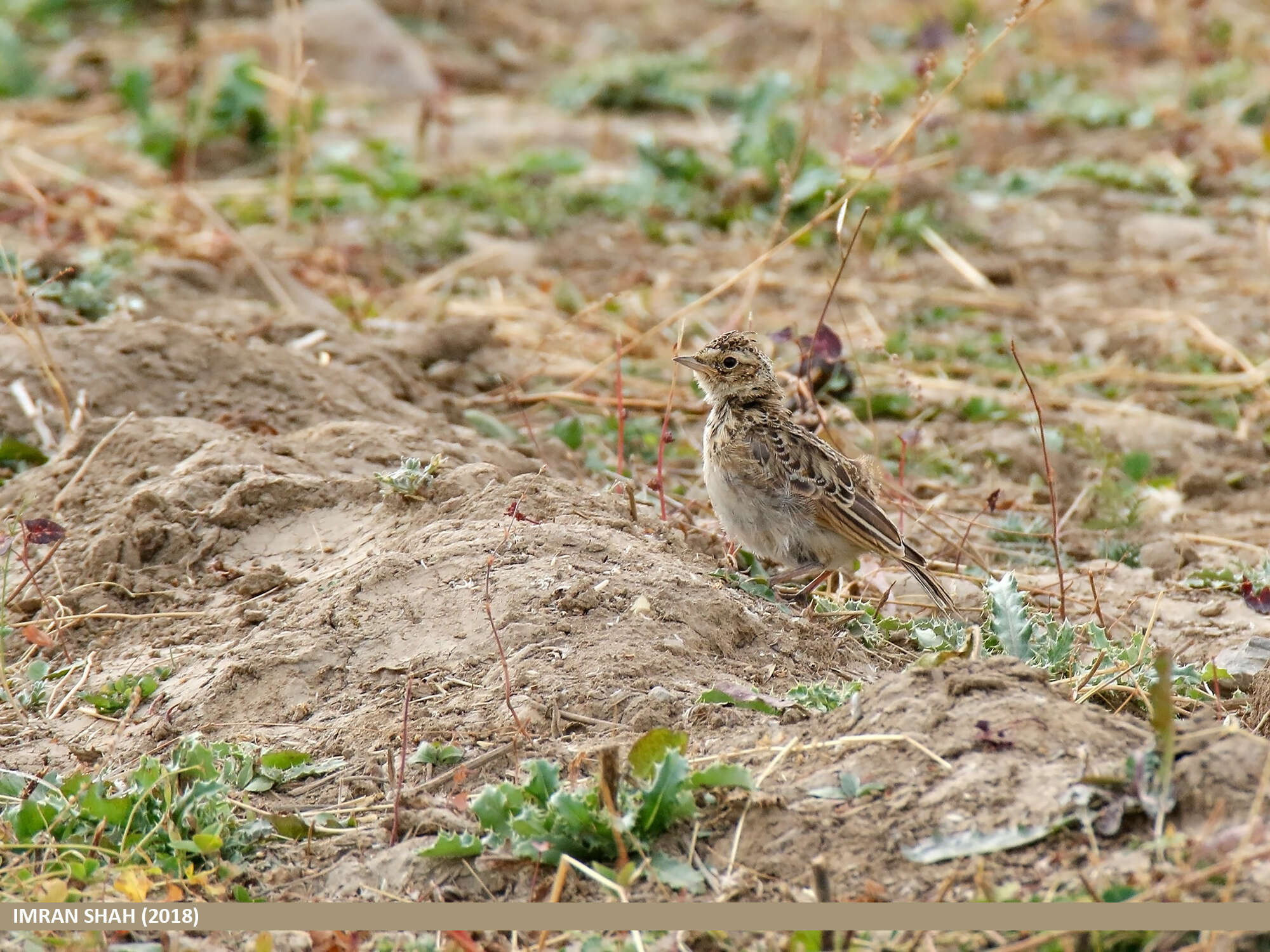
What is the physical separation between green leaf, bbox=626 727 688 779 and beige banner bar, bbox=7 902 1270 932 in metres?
0.42

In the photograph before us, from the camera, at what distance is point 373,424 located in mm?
6184

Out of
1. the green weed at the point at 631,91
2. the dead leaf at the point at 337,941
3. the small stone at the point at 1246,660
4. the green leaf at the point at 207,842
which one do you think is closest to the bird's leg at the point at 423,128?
the green weed at the point at 631,91

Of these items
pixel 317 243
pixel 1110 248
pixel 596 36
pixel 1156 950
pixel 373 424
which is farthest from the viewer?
pixel 596 36

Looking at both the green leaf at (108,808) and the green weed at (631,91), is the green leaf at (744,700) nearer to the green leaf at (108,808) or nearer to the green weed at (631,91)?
the green leaf at (108,808)

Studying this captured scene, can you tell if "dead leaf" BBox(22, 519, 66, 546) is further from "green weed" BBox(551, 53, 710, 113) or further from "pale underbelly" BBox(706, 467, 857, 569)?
"green weed" BBox(551, 53, 710, 113)

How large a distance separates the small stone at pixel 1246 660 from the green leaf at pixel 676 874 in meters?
2.47

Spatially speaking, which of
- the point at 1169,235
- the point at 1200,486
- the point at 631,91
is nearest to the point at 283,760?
the point at 1200,486

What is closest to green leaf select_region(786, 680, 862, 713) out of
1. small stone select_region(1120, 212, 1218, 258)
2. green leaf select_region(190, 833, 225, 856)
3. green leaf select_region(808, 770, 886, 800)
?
green leaf select_region(808, 770, 886, 800)

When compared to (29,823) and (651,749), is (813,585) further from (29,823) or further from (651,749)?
(29,823)

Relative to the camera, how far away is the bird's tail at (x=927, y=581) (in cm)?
550

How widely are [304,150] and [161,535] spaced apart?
4511 millimetres

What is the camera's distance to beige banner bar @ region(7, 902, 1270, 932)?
2.99 metres

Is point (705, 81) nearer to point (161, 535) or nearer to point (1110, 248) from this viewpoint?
point (1110, 248)

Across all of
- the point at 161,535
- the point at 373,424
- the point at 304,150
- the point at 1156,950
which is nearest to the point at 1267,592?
the point at 1156,950
